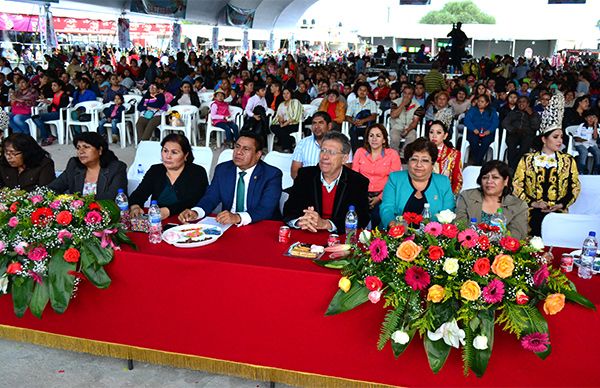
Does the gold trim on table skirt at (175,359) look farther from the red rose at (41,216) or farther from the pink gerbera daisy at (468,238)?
the pink gerbera daisy at (468,238)

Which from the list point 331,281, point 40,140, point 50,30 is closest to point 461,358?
Answer: point 331,281

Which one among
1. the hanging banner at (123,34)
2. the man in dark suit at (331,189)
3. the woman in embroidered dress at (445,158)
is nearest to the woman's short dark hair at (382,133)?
the woman in embroidered dress at (445,158)

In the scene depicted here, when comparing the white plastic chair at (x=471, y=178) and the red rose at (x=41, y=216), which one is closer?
the red rose at (x=41, y=216)

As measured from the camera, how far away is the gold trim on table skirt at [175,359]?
2.40 meters

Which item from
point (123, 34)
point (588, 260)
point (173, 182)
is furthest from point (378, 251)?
point (123, 34)

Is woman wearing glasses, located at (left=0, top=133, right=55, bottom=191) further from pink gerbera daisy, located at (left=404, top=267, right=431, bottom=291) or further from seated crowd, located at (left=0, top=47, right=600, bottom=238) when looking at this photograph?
pink gerbera daisy, located at (left=404, top=267, right=431, bottom=291)

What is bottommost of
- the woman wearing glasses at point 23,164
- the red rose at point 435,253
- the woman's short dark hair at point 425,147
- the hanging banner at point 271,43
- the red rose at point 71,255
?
the red rose at point 71,255

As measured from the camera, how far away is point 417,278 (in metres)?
2.06

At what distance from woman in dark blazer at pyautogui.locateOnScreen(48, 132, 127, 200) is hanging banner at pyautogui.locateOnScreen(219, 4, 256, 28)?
27.9 metres

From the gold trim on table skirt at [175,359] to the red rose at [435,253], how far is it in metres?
0.64

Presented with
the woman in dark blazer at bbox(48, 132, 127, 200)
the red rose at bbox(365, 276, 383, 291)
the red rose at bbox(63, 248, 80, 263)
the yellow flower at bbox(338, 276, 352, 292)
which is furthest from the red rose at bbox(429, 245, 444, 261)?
the woman in dark blazer at bbox(48, 132, 127, 200)

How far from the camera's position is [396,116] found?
293 inches

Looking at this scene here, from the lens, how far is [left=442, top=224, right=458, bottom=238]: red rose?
215 centimetres

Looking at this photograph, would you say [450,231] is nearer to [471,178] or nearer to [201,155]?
[471,178]
